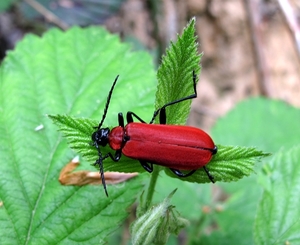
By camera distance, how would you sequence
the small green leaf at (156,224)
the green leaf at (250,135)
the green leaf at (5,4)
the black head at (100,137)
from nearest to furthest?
the small green leaf at (156,224) → the black head at (100,137) → the green leaf at (250,135) → the green leaf at (5,4)

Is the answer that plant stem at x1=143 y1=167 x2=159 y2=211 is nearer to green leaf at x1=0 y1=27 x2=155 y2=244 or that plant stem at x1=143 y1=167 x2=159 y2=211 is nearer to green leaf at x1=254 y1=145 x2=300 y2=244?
green leaf at x1=0 y1=27 x2=155 y2=244

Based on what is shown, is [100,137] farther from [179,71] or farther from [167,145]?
[179,71]

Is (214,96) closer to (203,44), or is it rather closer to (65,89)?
(203,44)

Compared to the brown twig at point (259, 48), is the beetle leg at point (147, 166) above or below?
below

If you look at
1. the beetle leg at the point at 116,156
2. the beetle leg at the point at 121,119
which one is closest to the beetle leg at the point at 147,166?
the beetle leg at the point at 116,156

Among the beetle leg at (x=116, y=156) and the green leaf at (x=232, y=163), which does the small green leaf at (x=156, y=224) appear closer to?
the green leaf at (x=232, y=163)

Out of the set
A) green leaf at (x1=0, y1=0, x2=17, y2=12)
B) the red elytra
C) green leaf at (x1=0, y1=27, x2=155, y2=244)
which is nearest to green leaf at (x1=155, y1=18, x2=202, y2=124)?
the red elytra
